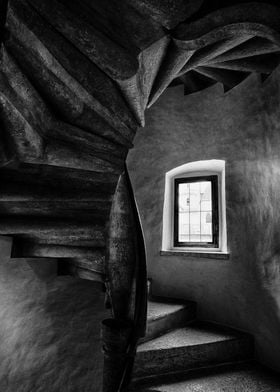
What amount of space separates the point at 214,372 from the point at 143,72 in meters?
2.26

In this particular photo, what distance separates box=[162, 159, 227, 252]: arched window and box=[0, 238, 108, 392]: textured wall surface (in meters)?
1.33

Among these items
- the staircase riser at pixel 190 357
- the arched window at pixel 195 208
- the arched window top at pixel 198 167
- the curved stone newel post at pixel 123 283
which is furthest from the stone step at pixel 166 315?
the arched window top at pixel 198 167

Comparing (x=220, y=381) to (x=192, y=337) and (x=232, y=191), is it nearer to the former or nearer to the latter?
(x=192, y=337)

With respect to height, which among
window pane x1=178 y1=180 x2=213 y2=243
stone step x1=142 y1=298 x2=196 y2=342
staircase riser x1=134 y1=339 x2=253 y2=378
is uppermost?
window pane x1=178 y1=180 x2=213 y2=243

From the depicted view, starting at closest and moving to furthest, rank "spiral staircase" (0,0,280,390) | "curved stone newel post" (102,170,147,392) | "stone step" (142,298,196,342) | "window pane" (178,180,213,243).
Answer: "spiral staircase" (0,0,280,390)
"curved stone newel post" (102,170,147,392)
"stone step" (142,298,196,342)
"window pane" (178,180,213,243)

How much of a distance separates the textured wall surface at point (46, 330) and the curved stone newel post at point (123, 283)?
0.67m

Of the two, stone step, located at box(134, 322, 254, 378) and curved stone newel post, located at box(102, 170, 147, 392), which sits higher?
curved stone newel post, located at box(102, 170, 147, 392)

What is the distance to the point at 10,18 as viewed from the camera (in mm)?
1005

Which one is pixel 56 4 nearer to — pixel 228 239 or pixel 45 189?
pixel 45 189

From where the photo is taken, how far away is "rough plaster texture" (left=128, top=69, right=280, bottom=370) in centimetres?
243

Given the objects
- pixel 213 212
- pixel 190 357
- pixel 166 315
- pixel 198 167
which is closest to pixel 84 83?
pixel 166 315

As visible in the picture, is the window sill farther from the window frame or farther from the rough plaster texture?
the window frame

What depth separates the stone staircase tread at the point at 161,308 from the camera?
2.25 m

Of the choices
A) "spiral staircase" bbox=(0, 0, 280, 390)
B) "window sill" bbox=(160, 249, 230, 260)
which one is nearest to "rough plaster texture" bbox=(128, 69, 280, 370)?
"window sill" bbox=(160, 249, 230, 260)
